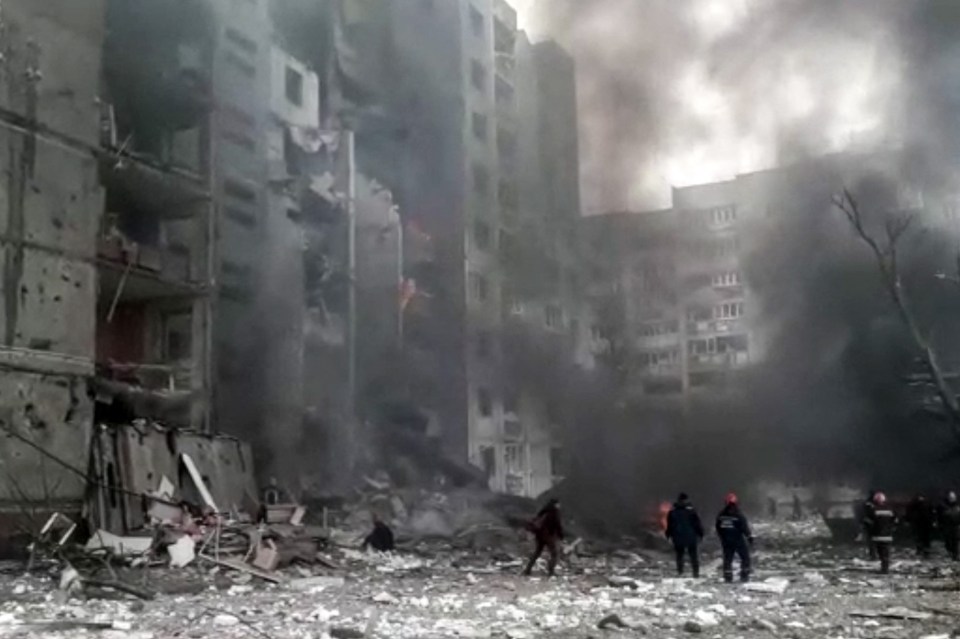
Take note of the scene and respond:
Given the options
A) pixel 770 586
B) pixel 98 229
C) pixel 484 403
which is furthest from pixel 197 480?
pixel 484 403

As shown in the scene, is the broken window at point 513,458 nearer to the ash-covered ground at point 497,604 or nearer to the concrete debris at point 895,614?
the ash-covered ground at point 497,604

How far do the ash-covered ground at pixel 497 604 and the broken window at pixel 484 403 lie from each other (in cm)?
2343

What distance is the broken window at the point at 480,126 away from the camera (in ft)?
151

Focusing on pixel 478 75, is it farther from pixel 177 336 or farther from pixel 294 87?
pixel 177 336

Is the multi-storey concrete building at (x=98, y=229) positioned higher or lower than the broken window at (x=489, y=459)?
higher

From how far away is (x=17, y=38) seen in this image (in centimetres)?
1859

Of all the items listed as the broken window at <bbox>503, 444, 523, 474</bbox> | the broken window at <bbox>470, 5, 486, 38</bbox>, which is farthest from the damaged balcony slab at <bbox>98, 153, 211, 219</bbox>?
the broken window at <bbox>470, 5, 486, 38</bbox>

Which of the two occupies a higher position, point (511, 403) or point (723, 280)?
point (723, 280)

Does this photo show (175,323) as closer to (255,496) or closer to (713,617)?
(255,496)

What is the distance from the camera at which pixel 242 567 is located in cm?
1516

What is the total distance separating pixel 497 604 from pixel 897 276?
23305mm

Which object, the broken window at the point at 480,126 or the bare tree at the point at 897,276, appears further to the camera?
the broken window at the point at 480,126

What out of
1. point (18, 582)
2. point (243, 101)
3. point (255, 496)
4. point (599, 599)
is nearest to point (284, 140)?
point (243, 101)

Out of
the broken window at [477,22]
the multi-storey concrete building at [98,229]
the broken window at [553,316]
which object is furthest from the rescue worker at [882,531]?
the broken window at [477,22]
